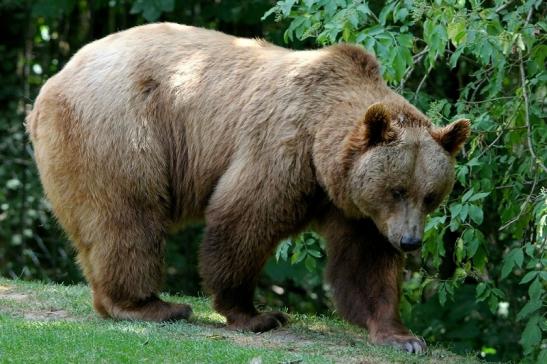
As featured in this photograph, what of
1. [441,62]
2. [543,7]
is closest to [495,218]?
[441,62]

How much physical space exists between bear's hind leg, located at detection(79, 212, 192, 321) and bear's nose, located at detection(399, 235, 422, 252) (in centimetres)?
186

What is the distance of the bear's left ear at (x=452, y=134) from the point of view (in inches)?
267

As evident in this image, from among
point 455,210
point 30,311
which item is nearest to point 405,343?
point 455,210

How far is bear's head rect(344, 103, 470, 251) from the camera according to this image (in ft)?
21.8

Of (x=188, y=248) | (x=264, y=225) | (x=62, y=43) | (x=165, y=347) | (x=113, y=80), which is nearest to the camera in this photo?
(x=165, y=347)

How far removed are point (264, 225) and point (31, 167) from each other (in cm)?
832

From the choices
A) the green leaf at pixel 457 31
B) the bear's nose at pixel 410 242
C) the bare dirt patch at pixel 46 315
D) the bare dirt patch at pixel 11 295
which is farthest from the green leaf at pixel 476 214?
the bare dirt patch at pixel 11 295

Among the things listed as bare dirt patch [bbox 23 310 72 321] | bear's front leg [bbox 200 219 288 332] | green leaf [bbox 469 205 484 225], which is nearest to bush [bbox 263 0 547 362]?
green leaf [bbox 469 205 484 225]

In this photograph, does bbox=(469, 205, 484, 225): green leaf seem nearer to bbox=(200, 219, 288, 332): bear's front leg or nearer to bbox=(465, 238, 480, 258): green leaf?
bbox=(465, 238, 480, 258): green leaf

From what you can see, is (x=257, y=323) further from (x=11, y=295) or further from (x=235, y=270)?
(x=11, y=295)

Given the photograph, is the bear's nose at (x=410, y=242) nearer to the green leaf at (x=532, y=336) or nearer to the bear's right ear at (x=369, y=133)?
the bear's right ear at (x=369, y=133)

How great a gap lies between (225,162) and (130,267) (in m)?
1.02

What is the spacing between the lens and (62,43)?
15.0 m

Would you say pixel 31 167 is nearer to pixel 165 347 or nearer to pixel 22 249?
pixel 22 249
